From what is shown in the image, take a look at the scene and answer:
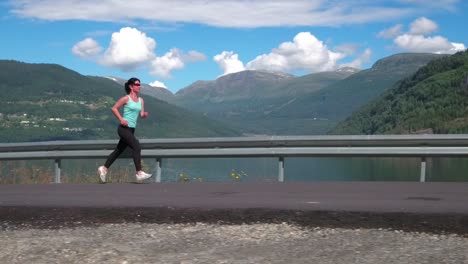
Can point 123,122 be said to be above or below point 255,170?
above

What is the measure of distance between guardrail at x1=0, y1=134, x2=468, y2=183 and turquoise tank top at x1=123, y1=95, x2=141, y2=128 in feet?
4.43

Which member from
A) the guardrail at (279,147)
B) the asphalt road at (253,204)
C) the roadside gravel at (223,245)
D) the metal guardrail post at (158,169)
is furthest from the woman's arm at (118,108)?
the roadside gravel at (223,245)

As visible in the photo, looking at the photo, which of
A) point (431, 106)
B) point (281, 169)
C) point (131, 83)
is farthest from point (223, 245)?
point (431, 106)

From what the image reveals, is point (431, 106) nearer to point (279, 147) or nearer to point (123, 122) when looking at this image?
point (279, 147)

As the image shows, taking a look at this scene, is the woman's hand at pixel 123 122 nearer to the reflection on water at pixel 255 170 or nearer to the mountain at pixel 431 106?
the reflection on water at pixel 255 170

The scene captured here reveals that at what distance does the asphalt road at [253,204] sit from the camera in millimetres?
7875

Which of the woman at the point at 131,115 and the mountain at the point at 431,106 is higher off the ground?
the mountain at the point at 431,106

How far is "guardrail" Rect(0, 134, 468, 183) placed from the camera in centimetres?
1227

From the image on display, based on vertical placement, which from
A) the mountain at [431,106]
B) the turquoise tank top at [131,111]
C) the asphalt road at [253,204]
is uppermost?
the mountain at [431,106]

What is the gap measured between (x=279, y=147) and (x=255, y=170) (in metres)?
1.14

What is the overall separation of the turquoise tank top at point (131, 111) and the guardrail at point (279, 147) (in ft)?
4.43

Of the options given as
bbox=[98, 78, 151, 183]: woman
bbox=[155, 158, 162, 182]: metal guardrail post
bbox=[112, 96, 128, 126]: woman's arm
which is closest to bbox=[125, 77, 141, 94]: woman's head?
bbox=[98, 78, 151, 183]: woman

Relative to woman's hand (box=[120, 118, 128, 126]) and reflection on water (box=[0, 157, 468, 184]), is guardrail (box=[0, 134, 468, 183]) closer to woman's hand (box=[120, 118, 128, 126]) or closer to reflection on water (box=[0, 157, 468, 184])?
reflection on water (box=[0, 157, 468, 184])

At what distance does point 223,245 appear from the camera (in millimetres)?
6523
